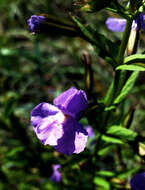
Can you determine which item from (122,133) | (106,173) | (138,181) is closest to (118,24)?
(122,133)

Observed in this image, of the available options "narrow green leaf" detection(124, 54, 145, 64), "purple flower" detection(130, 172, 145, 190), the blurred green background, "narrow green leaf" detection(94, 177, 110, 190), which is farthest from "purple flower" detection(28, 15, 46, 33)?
"narrow green leaf" detection(94, 177, 110, 190)

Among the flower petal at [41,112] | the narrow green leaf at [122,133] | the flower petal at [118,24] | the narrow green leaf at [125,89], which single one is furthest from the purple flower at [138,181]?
the flower petal at [118,24]

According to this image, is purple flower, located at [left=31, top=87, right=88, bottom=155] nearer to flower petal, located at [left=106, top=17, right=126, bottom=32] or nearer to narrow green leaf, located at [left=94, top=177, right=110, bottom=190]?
flower petal, located at [left=106, top=17, right=126, bottom=32]

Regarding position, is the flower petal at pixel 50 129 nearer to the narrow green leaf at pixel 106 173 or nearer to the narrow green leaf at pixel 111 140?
the narrow green leaf at pixel 111 140

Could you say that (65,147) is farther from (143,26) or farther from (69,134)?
(143,26)

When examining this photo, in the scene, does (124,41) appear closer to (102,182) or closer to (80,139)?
(80,139)

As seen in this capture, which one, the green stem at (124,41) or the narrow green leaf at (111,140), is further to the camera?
the narrow green leaf at (111,140)

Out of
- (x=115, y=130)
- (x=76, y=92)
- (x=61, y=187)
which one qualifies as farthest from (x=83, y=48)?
(x=76, y=92)
